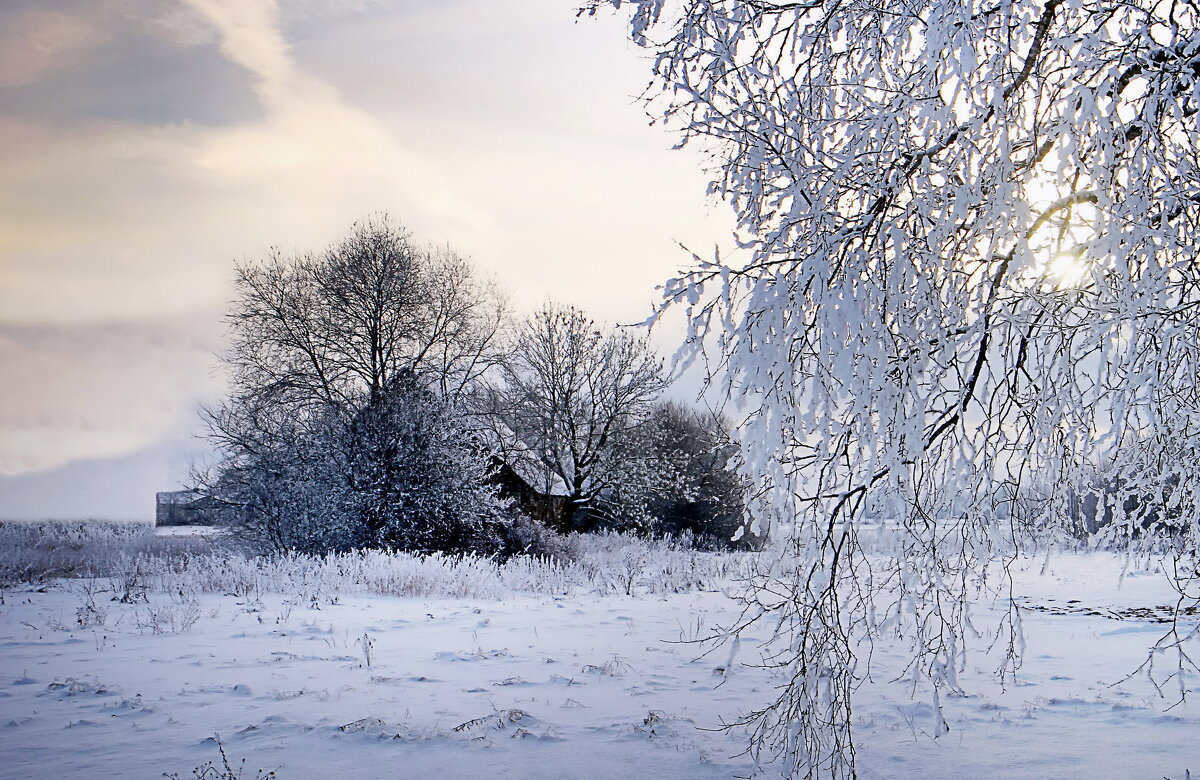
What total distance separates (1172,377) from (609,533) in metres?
20.4

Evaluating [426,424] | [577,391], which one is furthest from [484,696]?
[577,391]

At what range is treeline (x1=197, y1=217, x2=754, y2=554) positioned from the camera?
14.9 metres

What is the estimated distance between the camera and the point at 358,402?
16.3m

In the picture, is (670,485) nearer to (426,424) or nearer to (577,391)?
(577,391)

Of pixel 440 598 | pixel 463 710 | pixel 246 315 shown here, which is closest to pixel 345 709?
pixel 463 710

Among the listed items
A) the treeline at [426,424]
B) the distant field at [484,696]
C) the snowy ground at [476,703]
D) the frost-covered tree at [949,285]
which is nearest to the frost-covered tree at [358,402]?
the treeline at [426,424]

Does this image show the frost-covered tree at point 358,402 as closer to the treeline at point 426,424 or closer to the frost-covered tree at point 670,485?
the treeline at point 426,424

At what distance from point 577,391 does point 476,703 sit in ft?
60.5

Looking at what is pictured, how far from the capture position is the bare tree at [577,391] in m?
23.0

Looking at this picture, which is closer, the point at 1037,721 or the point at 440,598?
the point at 1037,721

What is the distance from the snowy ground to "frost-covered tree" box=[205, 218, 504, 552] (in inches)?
252

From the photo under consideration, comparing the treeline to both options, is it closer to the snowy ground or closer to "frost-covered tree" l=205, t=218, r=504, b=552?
"frost-covered tree" l=205, t=218, r=504, b=552

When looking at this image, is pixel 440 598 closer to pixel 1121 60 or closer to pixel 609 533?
pixel 1121 60

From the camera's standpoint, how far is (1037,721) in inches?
185
